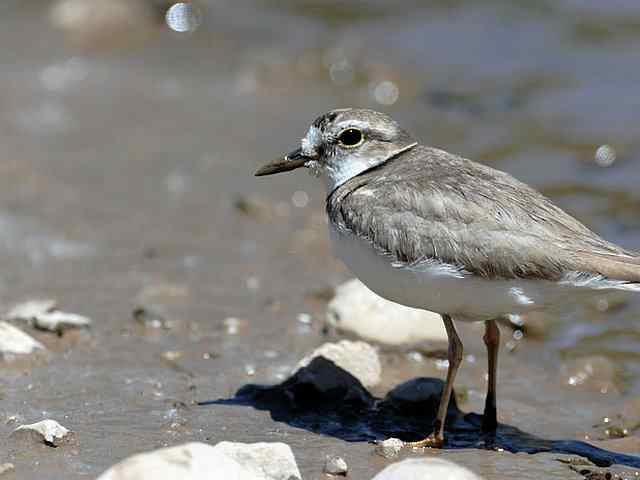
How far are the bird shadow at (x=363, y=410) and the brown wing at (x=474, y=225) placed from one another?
0.95 meters

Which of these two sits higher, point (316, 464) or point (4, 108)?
point (4, 108)

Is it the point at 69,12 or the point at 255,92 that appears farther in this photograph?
the point at 69,12

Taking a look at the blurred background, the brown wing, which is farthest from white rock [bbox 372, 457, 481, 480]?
the brown wing

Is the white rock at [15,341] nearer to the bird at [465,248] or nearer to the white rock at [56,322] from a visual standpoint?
the white rock at [56,322]

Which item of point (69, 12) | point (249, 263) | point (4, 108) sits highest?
point (69, 12)

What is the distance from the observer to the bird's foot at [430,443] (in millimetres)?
5512

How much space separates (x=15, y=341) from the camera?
641cm

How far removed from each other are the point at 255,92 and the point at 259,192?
248 centimetres

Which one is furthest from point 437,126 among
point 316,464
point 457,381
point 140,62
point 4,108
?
Answer: point 316,464

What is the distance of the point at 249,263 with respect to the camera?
8.51 m

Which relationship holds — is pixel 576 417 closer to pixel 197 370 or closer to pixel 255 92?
pixel 197 370

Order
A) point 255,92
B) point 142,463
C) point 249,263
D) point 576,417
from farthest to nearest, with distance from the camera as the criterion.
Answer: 1. point 255,92
2. point 249,263
3. point 576,417
4. point 142,463

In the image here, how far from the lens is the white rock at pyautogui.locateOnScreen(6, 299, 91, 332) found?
681cm

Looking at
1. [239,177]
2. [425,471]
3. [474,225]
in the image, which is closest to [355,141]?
[474,225]
